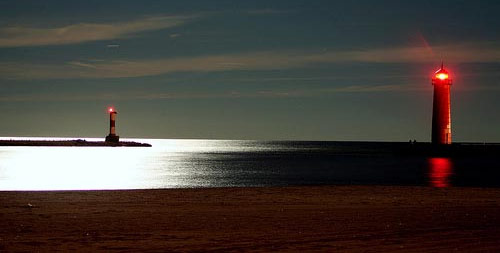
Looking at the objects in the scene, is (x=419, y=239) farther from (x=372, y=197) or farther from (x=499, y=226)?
(x=372, y=197)

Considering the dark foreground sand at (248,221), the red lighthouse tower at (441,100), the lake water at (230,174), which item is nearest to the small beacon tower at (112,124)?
the lake water at (230,174)

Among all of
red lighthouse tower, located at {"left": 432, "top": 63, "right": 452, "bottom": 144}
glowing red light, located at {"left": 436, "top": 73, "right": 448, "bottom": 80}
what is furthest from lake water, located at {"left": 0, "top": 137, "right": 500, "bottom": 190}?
glowing red light, located at {"left": 436, "top": 73, "right": 448, "bottom": 80}

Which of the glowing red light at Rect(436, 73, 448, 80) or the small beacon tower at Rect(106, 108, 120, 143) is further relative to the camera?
the small beacon tower at Rect(106, 108, 120, 143)

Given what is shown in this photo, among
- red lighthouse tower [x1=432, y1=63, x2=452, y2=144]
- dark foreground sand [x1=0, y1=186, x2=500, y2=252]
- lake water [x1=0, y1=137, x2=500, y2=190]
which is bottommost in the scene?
lake water [x1=0, y1=137, x2=500, y2=190]

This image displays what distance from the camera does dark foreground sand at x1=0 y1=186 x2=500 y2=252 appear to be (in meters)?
12.0

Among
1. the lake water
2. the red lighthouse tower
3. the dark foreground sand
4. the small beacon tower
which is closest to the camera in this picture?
the dark foreground sand

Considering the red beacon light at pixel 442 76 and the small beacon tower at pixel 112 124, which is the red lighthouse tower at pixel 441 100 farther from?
the small beacon tower at pixel 112 124

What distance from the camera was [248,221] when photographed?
1536 centimetres

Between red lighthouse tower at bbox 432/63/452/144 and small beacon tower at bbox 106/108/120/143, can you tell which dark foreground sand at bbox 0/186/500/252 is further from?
small beacon tower at bbox 106/108/120/143

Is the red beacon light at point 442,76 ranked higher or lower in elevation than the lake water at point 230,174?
higher

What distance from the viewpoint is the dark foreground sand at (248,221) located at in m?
12.0

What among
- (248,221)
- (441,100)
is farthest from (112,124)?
(248,221)

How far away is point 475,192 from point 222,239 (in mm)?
14956

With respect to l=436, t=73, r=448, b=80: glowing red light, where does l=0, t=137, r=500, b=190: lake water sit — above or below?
below
